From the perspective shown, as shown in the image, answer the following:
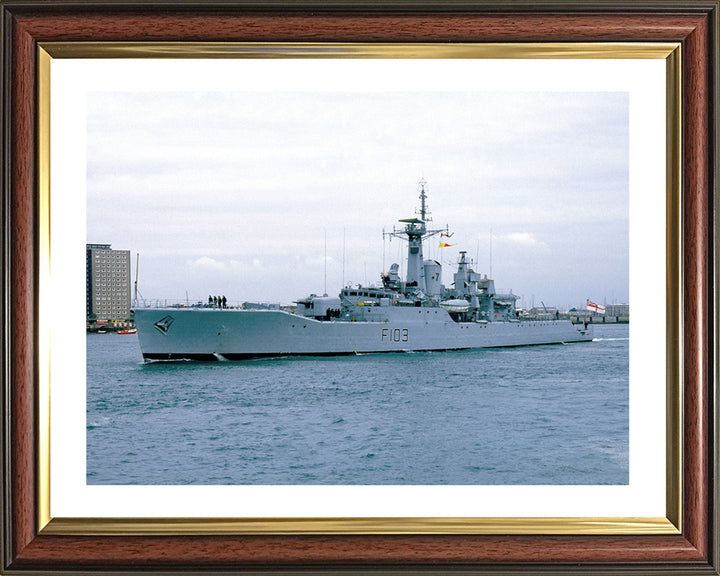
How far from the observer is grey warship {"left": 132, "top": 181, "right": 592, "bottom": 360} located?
45.1 feet

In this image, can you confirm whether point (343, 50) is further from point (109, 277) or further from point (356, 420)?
point (356, 420)

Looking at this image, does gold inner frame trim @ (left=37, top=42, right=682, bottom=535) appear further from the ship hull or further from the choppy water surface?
the ship hull

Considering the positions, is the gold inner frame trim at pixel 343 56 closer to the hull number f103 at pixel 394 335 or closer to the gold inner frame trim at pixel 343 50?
the gold inner frame trim at pixel 343 50

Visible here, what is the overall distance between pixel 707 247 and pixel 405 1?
0.89 m

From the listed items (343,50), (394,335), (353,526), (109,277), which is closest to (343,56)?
(343,50)

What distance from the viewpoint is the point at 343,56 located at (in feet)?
4.21

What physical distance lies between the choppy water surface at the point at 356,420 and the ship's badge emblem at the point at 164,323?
38.6 inches

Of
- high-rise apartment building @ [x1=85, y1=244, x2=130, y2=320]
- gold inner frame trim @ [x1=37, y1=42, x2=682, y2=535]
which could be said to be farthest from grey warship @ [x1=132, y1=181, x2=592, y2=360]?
gold inner frame trim @ [x1=37, y1=42, x2=682, y2=535]

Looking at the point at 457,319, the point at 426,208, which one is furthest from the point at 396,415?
the point at 426,208

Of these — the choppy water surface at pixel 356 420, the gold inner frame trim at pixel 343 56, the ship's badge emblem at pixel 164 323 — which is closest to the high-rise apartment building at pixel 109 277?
the choppy water surface at pixel 356 420

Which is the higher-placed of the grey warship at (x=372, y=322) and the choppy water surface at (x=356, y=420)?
the grey warship at (x=372, y=322)

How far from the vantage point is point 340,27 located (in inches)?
49.8

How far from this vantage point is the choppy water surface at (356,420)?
657 cm

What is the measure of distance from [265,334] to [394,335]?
3.74m
